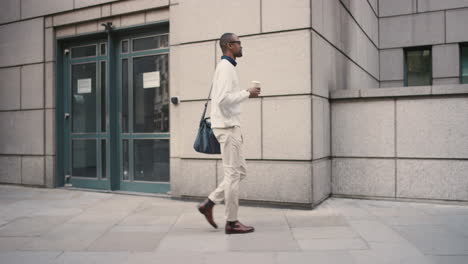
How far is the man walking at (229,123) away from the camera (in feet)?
14.5

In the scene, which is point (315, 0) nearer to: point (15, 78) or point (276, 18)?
point (276, 18)

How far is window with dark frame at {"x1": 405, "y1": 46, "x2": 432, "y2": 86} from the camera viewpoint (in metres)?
11.8

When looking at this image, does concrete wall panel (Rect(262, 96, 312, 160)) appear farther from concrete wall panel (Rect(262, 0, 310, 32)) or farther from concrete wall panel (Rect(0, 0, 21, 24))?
concrete wall panel (Rect(0, 0, 21, 24))

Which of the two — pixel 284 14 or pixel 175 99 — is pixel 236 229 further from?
pixel 284 14

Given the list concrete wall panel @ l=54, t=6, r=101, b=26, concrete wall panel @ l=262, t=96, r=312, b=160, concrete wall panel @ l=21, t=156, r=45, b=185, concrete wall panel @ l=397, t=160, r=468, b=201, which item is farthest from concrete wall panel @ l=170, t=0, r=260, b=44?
concrete wall panel @ l=21, t=156, r=45, b=185

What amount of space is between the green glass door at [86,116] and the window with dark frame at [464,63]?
31.3ft

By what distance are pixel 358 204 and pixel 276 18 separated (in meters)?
3.05

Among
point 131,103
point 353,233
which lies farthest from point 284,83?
point 131,103

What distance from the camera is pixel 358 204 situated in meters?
6.20

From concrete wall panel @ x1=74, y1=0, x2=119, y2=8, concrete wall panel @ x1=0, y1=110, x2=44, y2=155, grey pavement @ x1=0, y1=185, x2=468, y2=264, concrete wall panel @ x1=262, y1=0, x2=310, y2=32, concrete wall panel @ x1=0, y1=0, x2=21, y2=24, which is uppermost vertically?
concrete wall panel @ x1=0, y1=0, x2=21, y2=24

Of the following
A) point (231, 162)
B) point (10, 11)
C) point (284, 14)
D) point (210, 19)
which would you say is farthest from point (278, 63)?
point (10, 11)

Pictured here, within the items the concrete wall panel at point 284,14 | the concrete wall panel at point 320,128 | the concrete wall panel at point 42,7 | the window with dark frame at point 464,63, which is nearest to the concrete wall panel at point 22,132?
the concrete wall panel at point 42,7

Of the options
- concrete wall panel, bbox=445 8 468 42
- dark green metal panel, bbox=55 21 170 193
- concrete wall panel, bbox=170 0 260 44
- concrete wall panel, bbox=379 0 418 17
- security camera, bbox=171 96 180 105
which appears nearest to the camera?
concrete wall panel, bbox=170 0 260 44

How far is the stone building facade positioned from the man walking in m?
1.56
